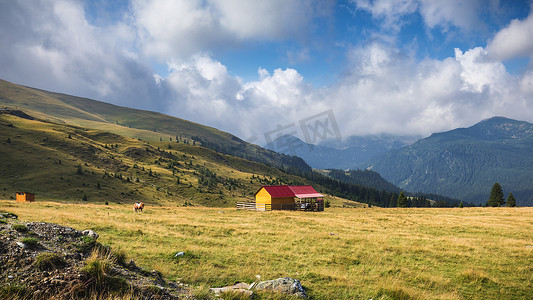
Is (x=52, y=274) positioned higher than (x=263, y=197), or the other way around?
(x=52, y=274)

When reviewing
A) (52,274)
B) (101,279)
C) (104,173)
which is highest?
(104,173)

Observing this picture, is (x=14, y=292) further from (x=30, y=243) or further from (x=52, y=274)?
(x=30, y=243)

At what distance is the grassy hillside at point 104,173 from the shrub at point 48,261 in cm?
6864

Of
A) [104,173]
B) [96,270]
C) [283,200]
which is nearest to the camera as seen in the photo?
[96,270]

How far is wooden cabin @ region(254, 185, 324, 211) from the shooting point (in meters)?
55.2

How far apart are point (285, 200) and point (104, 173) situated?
73.1 m

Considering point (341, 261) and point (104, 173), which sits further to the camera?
point (104, 173)

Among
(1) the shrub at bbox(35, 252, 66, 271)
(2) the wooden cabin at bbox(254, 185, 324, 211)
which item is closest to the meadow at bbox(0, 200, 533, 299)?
(1) the shrub at bbox(35, 252, 66, 271)

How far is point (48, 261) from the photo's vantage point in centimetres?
669

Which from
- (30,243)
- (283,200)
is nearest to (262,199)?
(283,200)

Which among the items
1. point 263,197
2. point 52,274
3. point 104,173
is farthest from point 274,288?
point 104,173

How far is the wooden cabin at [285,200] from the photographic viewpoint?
5516 centimetres

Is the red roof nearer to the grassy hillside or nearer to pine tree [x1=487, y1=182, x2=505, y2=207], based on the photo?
the grassy hillside

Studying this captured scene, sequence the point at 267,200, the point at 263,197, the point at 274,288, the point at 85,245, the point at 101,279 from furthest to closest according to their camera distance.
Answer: the point at 263,197, the point at 267,200, the point at 85,245, the point at 274,288, the point at 101,279
